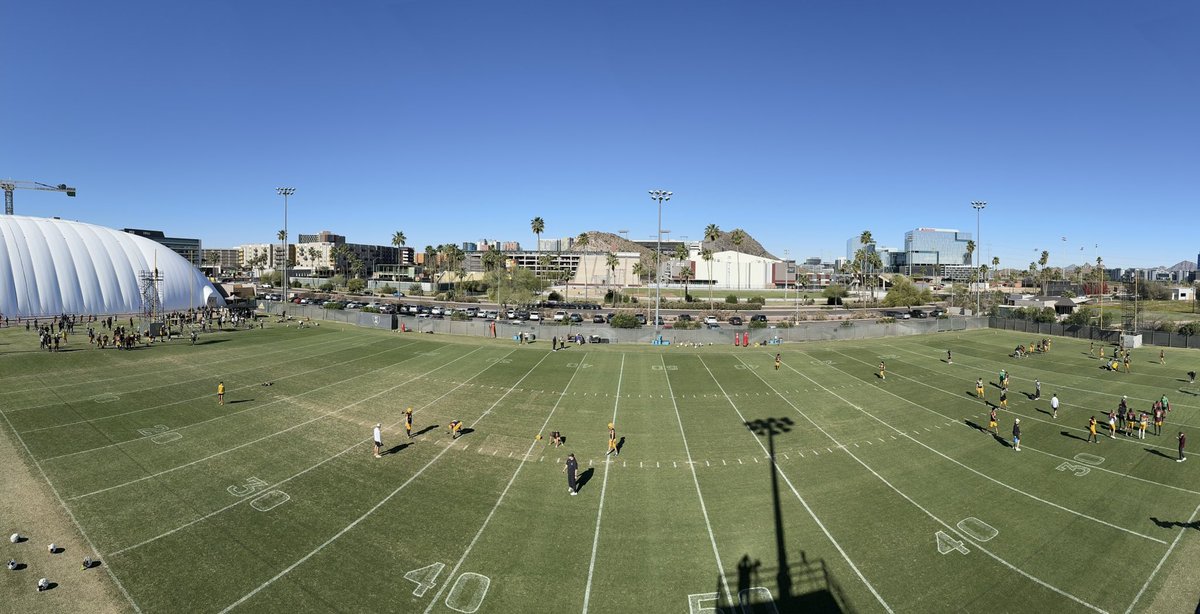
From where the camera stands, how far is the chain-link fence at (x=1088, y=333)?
56.5 m

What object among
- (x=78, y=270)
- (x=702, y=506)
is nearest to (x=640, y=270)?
(x=78, y=270)

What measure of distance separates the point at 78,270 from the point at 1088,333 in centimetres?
13247

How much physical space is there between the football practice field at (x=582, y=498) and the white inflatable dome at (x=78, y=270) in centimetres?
4725

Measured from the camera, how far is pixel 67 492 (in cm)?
1859

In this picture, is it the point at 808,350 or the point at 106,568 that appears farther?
the point at 808,350

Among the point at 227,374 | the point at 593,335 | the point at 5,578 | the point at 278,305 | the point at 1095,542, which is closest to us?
the point at 5,578

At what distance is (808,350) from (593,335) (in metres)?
22.2

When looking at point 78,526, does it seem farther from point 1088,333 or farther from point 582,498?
point 1088,333

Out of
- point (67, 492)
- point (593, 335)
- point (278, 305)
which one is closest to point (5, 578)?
point (67, 492)

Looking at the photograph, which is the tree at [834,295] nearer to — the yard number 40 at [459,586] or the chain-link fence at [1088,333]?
the chain-link fence at [1088,333]

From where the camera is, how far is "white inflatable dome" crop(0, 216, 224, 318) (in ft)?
222

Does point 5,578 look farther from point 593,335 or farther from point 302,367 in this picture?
point 593,335

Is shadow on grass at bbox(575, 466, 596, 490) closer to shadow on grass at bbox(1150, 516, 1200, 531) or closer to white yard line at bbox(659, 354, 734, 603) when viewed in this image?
white yard line at bbox(659, 354, 734, 603)

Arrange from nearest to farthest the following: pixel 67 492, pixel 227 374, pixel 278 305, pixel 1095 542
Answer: pixel 1095 542 < pixel 67 492 < pixel 227 374 < pixel 278 305
